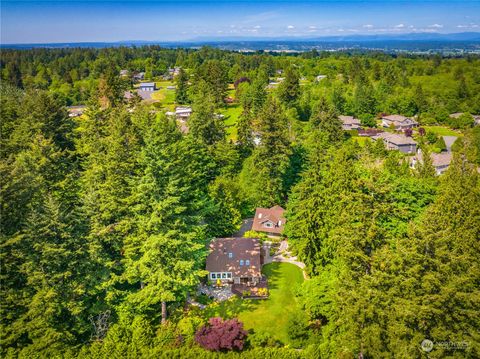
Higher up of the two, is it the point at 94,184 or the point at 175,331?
the point at 94,184

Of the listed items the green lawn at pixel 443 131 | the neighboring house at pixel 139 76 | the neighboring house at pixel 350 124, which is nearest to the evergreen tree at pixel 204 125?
the neighboring house at pixel 350 124

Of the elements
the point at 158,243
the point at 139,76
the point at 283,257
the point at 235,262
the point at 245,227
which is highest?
the point at 139,76

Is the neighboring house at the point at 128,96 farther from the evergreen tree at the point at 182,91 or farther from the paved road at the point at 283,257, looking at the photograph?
the paved road at the point at 283,257

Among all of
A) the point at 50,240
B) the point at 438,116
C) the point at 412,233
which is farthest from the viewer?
the point at 438,116

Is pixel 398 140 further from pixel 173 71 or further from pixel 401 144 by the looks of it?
pixel 173 71

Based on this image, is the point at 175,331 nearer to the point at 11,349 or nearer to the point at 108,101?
the point at 11,349

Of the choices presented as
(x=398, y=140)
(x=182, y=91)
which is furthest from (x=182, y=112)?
(x=398, y=140)

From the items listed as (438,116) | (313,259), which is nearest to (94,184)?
(313,259)
